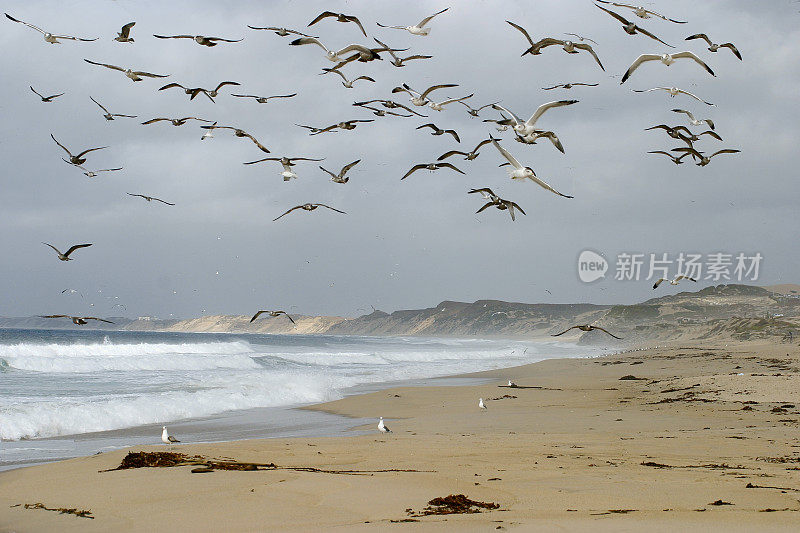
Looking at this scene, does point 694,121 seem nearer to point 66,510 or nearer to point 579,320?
point 66,510

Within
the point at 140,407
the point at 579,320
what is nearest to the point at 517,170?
the point at 140,407

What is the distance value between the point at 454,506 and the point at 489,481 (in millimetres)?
1099

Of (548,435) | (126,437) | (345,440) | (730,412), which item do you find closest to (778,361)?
(730,412)

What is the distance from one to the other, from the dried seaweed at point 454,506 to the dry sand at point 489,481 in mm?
A: 103

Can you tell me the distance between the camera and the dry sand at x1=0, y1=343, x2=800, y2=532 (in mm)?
4934

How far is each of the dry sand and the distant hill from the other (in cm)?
3388

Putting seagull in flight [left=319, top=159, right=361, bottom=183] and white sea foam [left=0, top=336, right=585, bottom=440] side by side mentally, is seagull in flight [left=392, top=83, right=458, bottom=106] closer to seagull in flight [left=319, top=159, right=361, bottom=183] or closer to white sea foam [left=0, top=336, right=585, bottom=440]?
seagull in flight [left=319, top=159, right=361, bottom=183]

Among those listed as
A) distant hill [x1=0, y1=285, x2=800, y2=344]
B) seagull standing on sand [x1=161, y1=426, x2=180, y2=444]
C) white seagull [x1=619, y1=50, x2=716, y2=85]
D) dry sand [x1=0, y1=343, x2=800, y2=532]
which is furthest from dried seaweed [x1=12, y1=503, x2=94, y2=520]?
distant hill [x1=0, y1=285, x2=800, y2=344]

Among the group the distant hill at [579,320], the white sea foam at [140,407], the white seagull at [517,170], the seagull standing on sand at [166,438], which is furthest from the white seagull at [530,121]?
the distant hill at [579,320]

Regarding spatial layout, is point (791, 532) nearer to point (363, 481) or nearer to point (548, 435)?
point (363, 481)

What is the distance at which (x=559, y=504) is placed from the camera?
207 inches

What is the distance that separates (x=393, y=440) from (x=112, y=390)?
475 inches

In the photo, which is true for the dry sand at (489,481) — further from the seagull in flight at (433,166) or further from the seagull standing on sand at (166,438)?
the seagull in flight at (433,166)

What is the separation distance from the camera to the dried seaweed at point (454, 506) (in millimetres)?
5168
